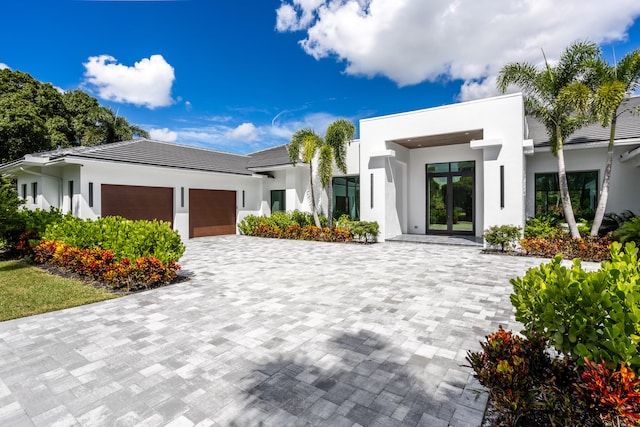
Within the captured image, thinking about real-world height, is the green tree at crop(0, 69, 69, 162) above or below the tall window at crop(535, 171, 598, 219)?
above

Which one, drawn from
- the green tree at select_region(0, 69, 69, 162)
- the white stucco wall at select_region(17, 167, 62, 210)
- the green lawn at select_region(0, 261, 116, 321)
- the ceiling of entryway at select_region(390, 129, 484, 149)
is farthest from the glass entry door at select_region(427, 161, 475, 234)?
the green tree at select_region(0, 69, 69, 162)

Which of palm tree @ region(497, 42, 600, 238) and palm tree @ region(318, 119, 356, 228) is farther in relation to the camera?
palm tree @ region(318, 119, 356, 228)

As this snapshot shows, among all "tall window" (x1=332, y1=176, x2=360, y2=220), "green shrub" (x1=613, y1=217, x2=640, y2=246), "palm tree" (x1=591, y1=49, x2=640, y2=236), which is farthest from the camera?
"tall window" (x1=332, y1=176, x2=360, y2=220)

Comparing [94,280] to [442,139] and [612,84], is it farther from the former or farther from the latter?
[612,84]

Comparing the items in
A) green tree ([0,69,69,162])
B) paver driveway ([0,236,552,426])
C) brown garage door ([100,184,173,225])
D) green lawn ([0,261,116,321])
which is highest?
green tree ([0,69,69,162])

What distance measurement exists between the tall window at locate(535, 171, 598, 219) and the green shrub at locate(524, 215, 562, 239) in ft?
2.32

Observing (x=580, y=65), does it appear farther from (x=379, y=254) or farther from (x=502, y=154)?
(x=379, y=254)

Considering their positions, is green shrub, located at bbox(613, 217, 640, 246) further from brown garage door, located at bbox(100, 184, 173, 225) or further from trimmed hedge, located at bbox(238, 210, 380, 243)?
brown garage door, located at bbox(100, 184, 173, 225)

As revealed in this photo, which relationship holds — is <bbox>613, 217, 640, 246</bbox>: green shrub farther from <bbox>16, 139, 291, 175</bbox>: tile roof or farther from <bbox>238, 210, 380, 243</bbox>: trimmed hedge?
<bbox>16, 139, 291, 175</bbox>: tile roof

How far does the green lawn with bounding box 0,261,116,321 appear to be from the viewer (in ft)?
18.4

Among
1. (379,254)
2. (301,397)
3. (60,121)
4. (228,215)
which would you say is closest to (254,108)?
(228,215)

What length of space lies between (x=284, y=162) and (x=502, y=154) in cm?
1096

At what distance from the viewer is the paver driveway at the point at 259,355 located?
2830 mm

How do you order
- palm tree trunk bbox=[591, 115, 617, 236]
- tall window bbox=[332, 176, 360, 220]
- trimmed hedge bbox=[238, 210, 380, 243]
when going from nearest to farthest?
palm tree trunk bbox=[591, 115, 617, 236] < trimmed hedge bbox=[238, 210, 380, 243] < tall window bbox=[332, 176, 360, 220]
